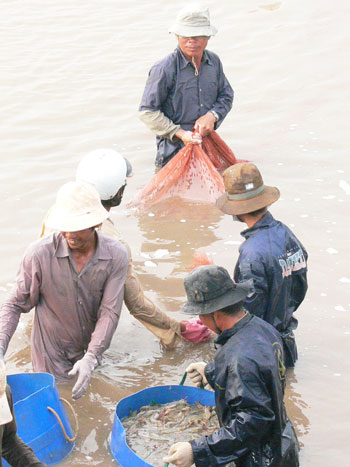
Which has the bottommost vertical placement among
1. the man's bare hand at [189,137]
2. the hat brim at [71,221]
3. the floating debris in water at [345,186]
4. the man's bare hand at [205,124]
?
the floating debris in water at [345,186]

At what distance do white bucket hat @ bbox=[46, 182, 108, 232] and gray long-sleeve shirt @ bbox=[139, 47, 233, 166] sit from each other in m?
3.41

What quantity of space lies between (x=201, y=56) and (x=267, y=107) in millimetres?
3203

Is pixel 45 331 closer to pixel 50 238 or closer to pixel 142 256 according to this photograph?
pixel 50 238

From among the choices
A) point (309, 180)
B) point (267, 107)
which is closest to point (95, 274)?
point (309, 180)

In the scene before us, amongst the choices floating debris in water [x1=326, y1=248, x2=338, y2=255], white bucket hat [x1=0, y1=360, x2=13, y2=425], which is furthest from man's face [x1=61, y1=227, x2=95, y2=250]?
floating debris in water [x1=326, y1=248, x2=338, y2=255]

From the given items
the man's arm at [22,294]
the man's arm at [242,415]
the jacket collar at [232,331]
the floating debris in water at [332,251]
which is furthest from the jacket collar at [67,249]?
the floating debris in water at [332,251]

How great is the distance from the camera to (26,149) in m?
9.65

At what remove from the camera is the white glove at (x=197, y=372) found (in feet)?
14.5

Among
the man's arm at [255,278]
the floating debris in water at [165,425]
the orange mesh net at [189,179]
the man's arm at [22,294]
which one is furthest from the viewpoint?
the orange mesh net at [189,179]

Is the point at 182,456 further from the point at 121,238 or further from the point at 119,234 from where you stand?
the point at 119,234

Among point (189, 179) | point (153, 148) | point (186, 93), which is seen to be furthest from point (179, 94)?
point (153, 148)

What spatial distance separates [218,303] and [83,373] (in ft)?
3.44

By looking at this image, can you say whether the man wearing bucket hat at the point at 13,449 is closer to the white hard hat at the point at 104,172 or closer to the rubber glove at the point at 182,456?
the rubber glove at the point at 182,456

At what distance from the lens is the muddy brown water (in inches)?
222
